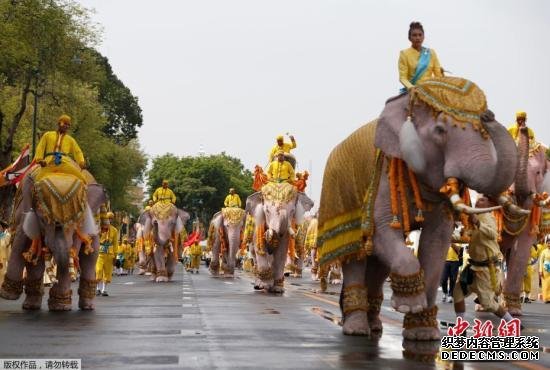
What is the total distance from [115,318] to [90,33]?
52.5 m

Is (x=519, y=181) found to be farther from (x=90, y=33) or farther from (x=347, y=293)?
(x=90, y=33)

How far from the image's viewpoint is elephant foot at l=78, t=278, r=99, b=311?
19078 mm

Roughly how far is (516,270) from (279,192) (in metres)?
8.94

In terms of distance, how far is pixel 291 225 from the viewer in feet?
89.0

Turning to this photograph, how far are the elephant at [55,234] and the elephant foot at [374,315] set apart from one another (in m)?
5.17

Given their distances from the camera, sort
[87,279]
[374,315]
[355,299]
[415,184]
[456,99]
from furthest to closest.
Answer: [87,279] → [374,315] → [355,299] → [415,184] → [456,99]

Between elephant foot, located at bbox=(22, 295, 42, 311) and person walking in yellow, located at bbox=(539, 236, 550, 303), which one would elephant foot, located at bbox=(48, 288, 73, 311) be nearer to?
elephant foot, located at bbox=(22, 295, 42, 311)

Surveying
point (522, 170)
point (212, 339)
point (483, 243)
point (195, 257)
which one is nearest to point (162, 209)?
point (195, 257)

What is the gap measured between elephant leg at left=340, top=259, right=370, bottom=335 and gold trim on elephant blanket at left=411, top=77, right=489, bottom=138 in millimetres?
2219

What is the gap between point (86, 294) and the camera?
19.1m

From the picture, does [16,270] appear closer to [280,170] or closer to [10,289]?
[10,289]

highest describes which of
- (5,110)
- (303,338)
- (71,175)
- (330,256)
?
(5,110)

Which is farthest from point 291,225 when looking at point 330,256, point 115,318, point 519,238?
point 330,256

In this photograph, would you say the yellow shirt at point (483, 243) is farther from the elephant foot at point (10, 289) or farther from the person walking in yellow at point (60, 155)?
the elephant foot at point (10, 289)
